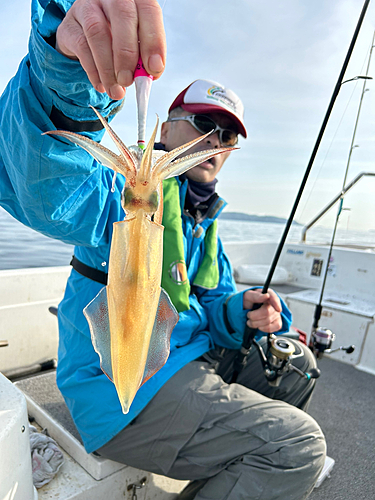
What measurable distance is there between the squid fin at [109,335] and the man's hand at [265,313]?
139 cm

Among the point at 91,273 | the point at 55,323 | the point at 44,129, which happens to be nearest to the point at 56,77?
the point at 44,129

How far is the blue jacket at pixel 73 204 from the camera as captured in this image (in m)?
1.08

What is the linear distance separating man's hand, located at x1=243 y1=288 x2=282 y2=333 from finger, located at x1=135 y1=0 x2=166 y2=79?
1741 millimetres

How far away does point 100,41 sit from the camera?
31.8 inches

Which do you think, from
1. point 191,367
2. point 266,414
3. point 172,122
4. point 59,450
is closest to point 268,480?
point 266,414

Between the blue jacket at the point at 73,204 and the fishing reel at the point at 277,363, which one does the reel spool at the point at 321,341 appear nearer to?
the fishing reel at the point at 277,363

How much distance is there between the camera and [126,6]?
0.78 metres

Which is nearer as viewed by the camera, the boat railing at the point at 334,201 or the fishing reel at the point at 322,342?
the fishing reel at the point at 322,342

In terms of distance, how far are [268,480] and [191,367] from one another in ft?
2.07

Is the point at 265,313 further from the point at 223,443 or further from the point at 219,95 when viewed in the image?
the point at 219,95

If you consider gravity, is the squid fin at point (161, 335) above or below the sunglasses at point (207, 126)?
below

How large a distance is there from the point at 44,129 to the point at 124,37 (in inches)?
19.7

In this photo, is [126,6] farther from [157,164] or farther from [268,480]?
[268,480]

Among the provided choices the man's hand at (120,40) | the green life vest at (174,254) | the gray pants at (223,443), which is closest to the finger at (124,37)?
the man's hand at (120,40)
